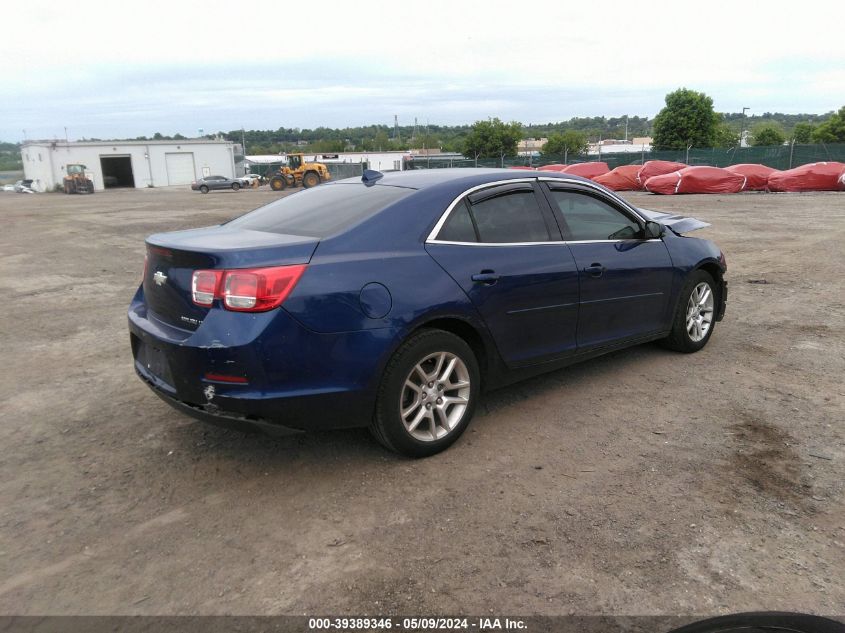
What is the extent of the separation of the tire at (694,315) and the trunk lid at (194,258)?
3.36m

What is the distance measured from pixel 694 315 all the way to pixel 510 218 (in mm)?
2312

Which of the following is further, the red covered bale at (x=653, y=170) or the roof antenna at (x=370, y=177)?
the red covered bale at (x=653, y=170)

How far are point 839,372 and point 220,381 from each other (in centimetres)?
473

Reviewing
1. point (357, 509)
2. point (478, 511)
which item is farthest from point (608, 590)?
point (357, 509)

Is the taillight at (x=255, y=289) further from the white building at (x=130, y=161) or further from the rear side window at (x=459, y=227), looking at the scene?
the white building at (x=130, y=161)

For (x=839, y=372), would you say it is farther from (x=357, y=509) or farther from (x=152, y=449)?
(x=152, y=449)

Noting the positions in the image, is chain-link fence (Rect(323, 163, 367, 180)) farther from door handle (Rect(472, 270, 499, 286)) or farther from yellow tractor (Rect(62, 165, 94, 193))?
door handle (Rect(472, 270, 499, 286))

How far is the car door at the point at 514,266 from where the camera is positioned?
3.87 meters

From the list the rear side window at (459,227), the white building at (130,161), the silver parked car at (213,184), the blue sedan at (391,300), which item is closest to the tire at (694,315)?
the blue sedan at (391,300)

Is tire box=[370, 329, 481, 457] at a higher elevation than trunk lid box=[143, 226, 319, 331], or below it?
below

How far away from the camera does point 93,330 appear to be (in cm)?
691

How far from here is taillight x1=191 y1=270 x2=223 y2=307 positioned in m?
3.27

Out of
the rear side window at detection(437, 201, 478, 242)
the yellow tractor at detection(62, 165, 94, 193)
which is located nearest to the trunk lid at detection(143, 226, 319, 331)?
the rear side window at detection(437, 201, 478, 242)

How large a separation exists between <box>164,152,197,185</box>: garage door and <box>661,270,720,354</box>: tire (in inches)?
2814
